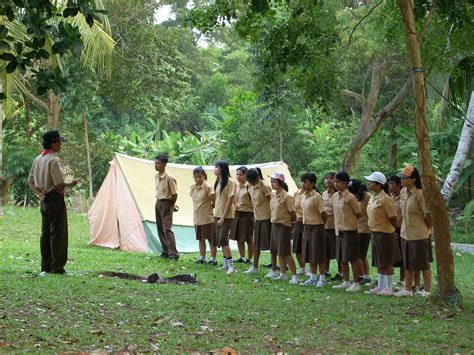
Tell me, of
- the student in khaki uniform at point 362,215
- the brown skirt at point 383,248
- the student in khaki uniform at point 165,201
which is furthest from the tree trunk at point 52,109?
the brown skirt at point 383,248

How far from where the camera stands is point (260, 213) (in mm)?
12320

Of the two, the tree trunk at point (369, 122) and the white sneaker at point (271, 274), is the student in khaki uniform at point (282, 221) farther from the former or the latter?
the tree trunk at point (369, 122)

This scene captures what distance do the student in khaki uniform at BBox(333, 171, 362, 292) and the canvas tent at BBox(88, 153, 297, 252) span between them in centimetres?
532

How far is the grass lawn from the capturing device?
261 inches

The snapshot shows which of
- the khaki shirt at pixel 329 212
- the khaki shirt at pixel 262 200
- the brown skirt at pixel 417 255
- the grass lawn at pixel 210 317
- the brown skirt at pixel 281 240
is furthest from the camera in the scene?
the khaki shirt at pixel 262 200

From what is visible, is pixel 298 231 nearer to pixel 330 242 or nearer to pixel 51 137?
pixel 330 242

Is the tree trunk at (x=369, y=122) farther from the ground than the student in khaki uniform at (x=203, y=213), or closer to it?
farther from the ground

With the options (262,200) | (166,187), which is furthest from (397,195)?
(166,187)

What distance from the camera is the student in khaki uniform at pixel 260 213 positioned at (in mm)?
12156

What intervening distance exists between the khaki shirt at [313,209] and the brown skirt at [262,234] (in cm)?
105

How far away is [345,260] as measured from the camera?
1078 centimetres

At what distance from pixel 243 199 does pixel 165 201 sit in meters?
1.33

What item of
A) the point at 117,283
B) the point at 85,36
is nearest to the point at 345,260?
the point at 117,283

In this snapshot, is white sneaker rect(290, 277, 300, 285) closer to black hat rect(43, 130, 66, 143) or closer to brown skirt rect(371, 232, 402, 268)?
brown skirt rect(371, 232, 402, 268)
